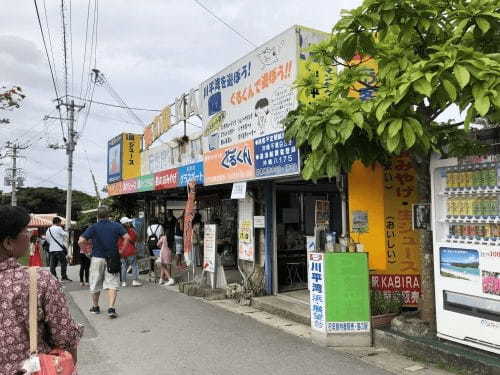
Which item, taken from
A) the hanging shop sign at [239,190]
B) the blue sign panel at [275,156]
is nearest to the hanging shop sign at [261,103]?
the blue sign panel at [275,156]

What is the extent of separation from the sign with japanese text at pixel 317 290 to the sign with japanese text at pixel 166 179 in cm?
636

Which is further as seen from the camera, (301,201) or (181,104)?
(181,104)

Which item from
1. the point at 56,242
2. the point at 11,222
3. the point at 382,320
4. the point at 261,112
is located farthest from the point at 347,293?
the point at 56,242

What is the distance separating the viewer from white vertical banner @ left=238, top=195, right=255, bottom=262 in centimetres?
983

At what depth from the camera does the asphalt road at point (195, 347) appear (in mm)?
5438

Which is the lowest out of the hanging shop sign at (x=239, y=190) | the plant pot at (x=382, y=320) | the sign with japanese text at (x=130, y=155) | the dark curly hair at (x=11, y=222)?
the plant pot at (x=382, y=320)

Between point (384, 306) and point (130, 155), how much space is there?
41.8 feet

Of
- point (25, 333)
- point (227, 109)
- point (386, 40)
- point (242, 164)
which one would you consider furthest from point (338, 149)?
point (227, 109)

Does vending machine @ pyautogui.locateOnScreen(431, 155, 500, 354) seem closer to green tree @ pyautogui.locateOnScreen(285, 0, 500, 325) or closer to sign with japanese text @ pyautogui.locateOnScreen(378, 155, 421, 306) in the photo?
green tree @ pyautogui.locateOnScreen(285, 0, 500, 325)

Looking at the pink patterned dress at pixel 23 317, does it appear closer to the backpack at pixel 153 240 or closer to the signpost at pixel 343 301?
the signpost at pixel 343 301

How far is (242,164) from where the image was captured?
8.99 m

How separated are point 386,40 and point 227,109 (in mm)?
5018

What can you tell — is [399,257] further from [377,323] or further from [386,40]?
[386,40]

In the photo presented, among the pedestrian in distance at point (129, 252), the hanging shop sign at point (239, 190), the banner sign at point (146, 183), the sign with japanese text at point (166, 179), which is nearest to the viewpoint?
the hanging shop sign at point (239, 190)
